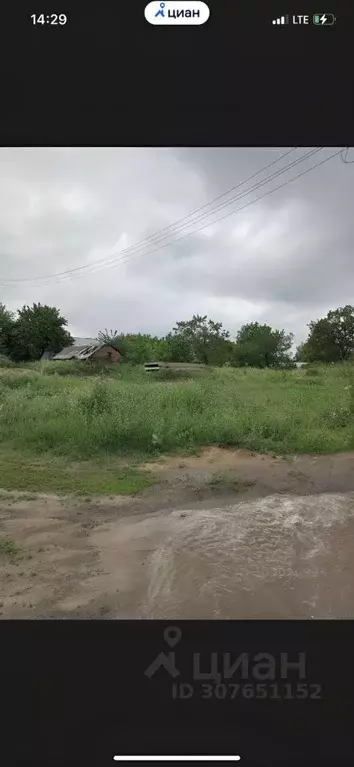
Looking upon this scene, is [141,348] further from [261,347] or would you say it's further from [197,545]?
[197,545]

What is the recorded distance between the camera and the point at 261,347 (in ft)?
4.08

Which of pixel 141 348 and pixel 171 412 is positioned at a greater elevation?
pixel 141 348

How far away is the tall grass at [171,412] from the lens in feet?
4.70

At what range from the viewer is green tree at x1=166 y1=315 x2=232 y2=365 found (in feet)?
3.79
